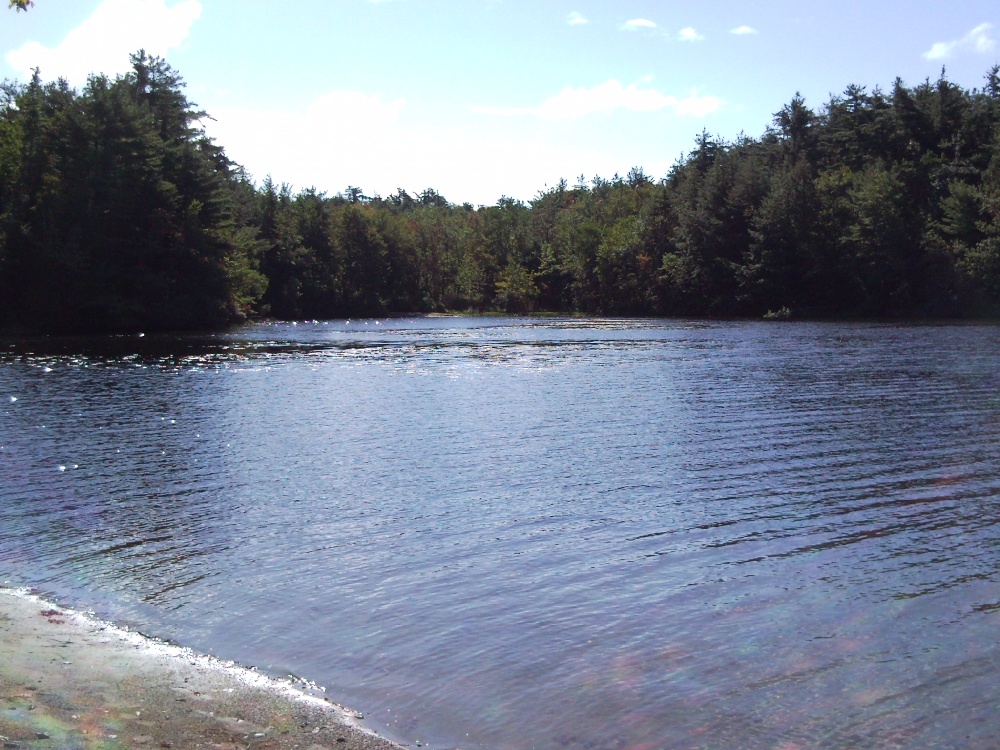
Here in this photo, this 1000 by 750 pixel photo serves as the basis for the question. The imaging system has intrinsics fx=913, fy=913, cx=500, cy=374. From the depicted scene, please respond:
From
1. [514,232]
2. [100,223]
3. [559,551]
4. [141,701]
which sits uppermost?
[514,232]

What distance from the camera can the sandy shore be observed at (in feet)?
23.2

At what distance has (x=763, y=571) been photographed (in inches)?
494

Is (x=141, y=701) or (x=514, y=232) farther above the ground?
(x=514, y=232)

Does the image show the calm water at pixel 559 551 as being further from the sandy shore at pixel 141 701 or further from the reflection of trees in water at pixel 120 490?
the sandy shore at pixel 141 701

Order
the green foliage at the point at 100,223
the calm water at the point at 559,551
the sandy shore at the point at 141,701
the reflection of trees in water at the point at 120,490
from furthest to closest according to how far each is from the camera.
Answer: the green foliage at the point at 100,223
the reflection of trees in water at the point at 120,490
the calm water at the point at 559,551
the sandy shore at the point at 141,701

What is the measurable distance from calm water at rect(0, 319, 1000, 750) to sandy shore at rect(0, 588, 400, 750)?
510 mm

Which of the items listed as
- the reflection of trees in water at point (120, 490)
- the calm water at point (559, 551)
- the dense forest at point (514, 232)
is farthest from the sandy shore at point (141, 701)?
the dense forest at point (514, 232)

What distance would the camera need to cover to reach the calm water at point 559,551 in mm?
8641

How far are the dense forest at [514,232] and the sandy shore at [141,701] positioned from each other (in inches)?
2782

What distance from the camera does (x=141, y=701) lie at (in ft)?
25.8

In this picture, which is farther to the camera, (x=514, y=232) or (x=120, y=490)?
(x=514, y=232)

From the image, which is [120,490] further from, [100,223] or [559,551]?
[100,223]

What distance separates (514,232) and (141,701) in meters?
142

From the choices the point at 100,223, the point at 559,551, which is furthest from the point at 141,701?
the point at 100,223
